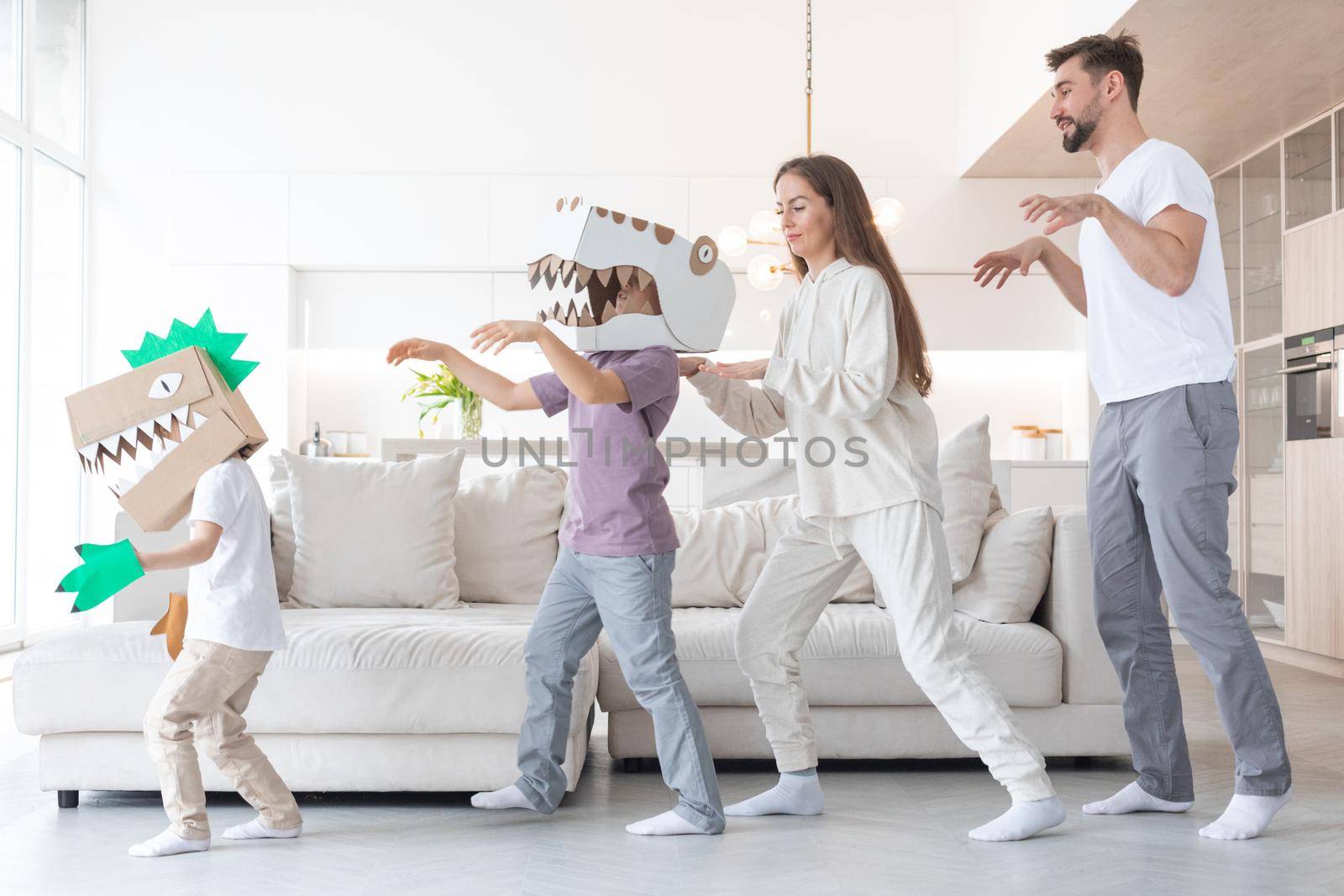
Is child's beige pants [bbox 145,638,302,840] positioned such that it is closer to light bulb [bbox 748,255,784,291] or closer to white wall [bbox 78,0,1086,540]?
light bulb [bbox 748,255,784,291]

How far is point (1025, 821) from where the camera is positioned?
2.18m

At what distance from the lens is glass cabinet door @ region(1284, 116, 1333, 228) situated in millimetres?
4965

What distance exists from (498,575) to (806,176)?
5.06ft

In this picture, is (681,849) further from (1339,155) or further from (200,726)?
(1339,155)

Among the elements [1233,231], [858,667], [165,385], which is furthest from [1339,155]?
[165,385]

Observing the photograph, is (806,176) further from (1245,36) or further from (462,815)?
(1245,36)

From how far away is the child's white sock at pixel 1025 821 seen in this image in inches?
85.6

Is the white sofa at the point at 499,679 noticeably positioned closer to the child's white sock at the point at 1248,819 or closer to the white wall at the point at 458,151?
the child's white sock at the point at 1248,819

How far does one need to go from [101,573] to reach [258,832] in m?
0.59

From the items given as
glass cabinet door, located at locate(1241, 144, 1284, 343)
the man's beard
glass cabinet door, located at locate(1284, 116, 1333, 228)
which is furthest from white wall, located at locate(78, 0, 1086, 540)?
the man's beard

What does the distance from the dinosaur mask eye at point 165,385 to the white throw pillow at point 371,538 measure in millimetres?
908

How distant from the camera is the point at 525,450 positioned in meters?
5.41

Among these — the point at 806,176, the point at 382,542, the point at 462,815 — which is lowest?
the point at 462,815

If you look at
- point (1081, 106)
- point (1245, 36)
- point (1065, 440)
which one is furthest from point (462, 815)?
point (1065, 440)
